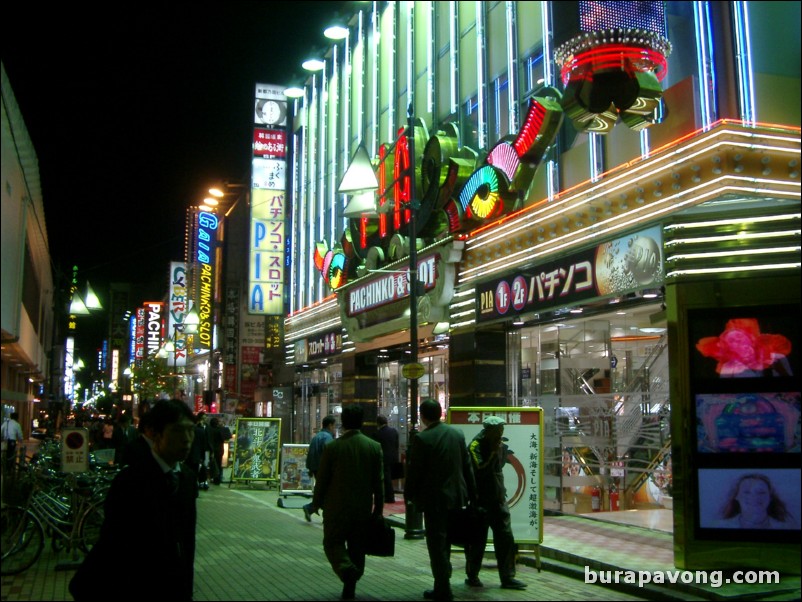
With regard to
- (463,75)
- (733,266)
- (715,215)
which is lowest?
(733,266)

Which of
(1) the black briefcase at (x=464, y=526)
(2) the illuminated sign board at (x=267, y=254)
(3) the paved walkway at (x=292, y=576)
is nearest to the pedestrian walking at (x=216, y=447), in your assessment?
(2) the illuminated sign board at (x=267, y=254)

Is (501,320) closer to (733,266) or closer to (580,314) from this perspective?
(580,314)

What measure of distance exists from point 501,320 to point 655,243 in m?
5.20

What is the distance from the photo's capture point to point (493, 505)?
907 centimetres

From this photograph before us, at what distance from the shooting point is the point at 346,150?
27.8m

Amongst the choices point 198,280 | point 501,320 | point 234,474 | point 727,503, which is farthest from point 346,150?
point 198,280

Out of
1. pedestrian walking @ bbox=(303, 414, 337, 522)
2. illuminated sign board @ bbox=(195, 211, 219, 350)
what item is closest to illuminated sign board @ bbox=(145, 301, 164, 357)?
illuminated sign board @ bbox=(195, 211, 219, 350)

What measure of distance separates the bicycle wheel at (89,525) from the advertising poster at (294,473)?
7.50m

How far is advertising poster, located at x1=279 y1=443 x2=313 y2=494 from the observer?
1867 centimetres

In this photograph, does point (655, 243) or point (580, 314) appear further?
point (580, 314)

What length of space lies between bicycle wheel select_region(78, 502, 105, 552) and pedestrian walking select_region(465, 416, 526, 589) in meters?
4.88

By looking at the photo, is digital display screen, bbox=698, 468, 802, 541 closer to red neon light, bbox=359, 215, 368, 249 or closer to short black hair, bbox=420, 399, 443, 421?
short black hair, bbox=420, 399, 443, 421

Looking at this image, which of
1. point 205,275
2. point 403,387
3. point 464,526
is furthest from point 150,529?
point 205,275

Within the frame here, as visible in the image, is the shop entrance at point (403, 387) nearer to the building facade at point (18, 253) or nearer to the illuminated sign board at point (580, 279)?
the illuminated sign board at point (580, 279)
